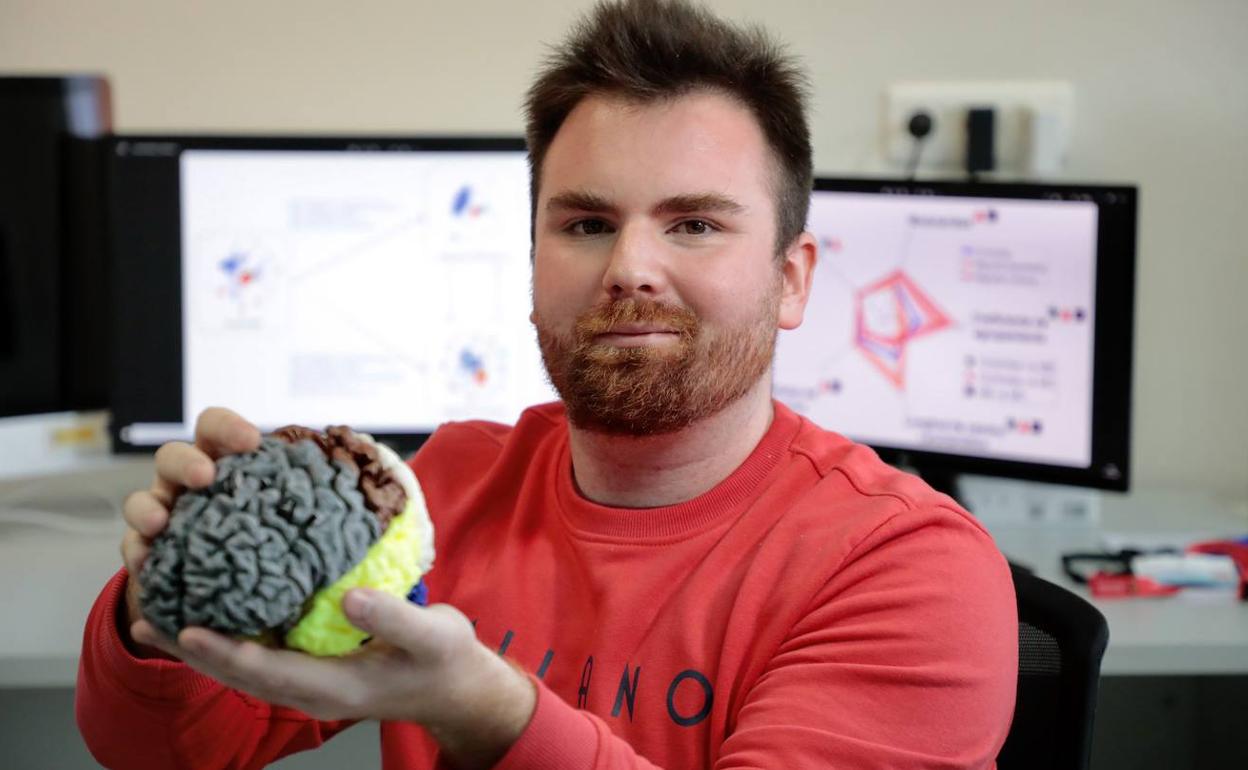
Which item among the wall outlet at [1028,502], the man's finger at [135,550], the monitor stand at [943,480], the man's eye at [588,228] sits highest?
the man's eye at [588,228]

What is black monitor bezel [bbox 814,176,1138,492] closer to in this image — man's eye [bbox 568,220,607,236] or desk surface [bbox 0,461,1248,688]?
desk surface [bbox 0,461,1248,688]

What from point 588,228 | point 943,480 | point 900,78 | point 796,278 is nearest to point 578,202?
point 588,228

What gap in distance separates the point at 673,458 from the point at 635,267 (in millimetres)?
166

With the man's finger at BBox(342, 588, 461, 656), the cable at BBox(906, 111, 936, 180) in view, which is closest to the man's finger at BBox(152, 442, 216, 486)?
the man's finger at BBox(342, 588, 461, 656)

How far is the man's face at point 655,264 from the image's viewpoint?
3.43ft

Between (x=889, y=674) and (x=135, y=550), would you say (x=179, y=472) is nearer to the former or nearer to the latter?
(x=135, y=550)

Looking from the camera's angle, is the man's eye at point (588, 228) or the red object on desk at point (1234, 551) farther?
the red object on desk at point (1234, 551)

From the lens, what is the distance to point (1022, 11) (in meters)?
2.03

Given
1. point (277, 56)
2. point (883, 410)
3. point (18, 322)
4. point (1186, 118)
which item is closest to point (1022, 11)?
point (1186, 118)

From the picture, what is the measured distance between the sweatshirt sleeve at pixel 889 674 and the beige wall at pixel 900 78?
121cm

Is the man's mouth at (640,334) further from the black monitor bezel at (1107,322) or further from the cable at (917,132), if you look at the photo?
the cable at (917,132)

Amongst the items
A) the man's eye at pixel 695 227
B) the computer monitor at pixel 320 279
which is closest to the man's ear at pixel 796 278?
the man's eye at pixel 695 227

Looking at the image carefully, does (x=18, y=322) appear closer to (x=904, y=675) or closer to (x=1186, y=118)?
(x=904, y=675)

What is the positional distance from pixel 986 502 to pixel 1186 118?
2.22 feet
